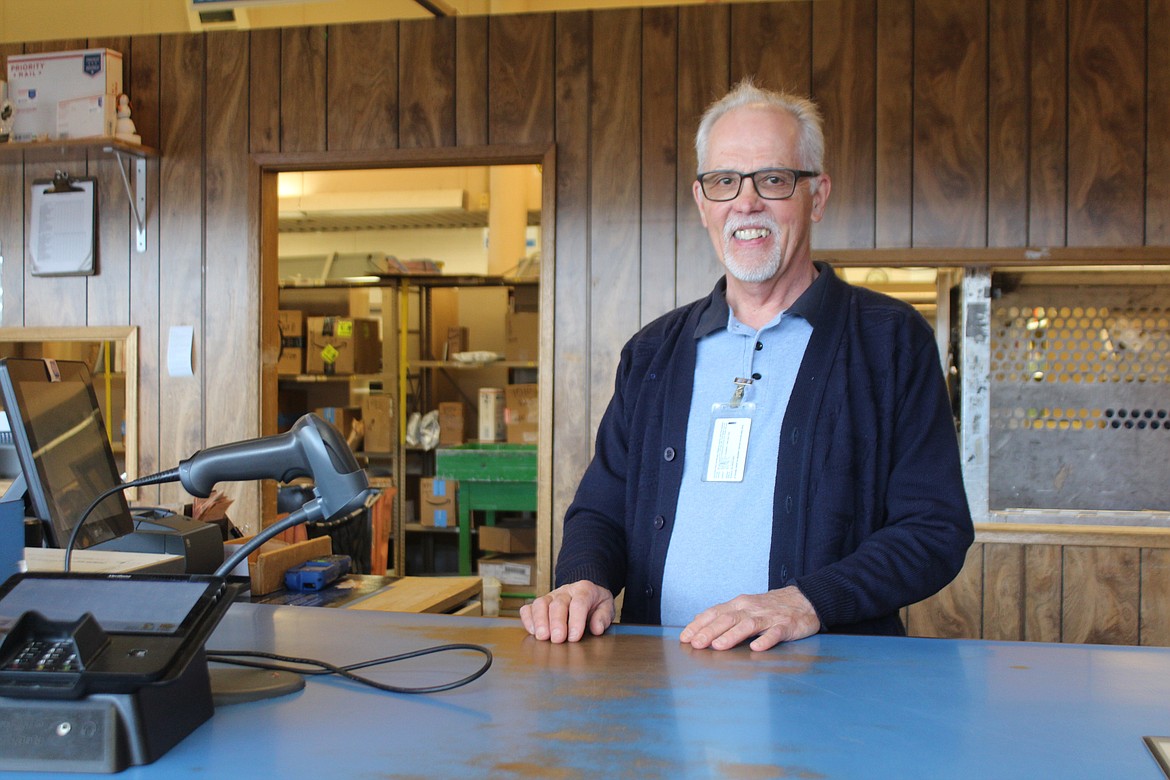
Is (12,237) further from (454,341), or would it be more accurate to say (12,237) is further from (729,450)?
(729,450)

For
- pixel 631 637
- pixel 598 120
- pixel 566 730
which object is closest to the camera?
pixel 566 730

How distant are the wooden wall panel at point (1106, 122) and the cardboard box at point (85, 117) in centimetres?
331

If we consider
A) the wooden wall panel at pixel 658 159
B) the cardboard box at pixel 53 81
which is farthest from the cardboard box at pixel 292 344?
the wooden wall panel at pixel 658 159

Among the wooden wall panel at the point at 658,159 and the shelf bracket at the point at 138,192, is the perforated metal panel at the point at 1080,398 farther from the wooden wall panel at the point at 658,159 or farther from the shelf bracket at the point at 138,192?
the shelf bracket at the point at 138,192

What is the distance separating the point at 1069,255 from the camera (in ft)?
10.5

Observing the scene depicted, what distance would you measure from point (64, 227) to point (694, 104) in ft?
8.13

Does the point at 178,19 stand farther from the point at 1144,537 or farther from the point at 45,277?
the point at 1144,537

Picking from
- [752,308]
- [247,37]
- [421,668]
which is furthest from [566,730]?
[247,37]

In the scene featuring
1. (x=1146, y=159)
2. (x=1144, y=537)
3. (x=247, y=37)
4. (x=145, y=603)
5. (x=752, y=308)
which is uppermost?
(x=247, y=37)

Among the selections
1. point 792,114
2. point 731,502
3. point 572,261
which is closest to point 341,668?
point 731,502

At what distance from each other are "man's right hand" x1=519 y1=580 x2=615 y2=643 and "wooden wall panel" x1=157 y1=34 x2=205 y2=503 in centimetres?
274

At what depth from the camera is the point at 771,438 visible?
172 centimetres

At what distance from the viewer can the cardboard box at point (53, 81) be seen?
366cm

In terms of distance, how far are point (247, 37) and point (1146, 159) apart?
124 inches
